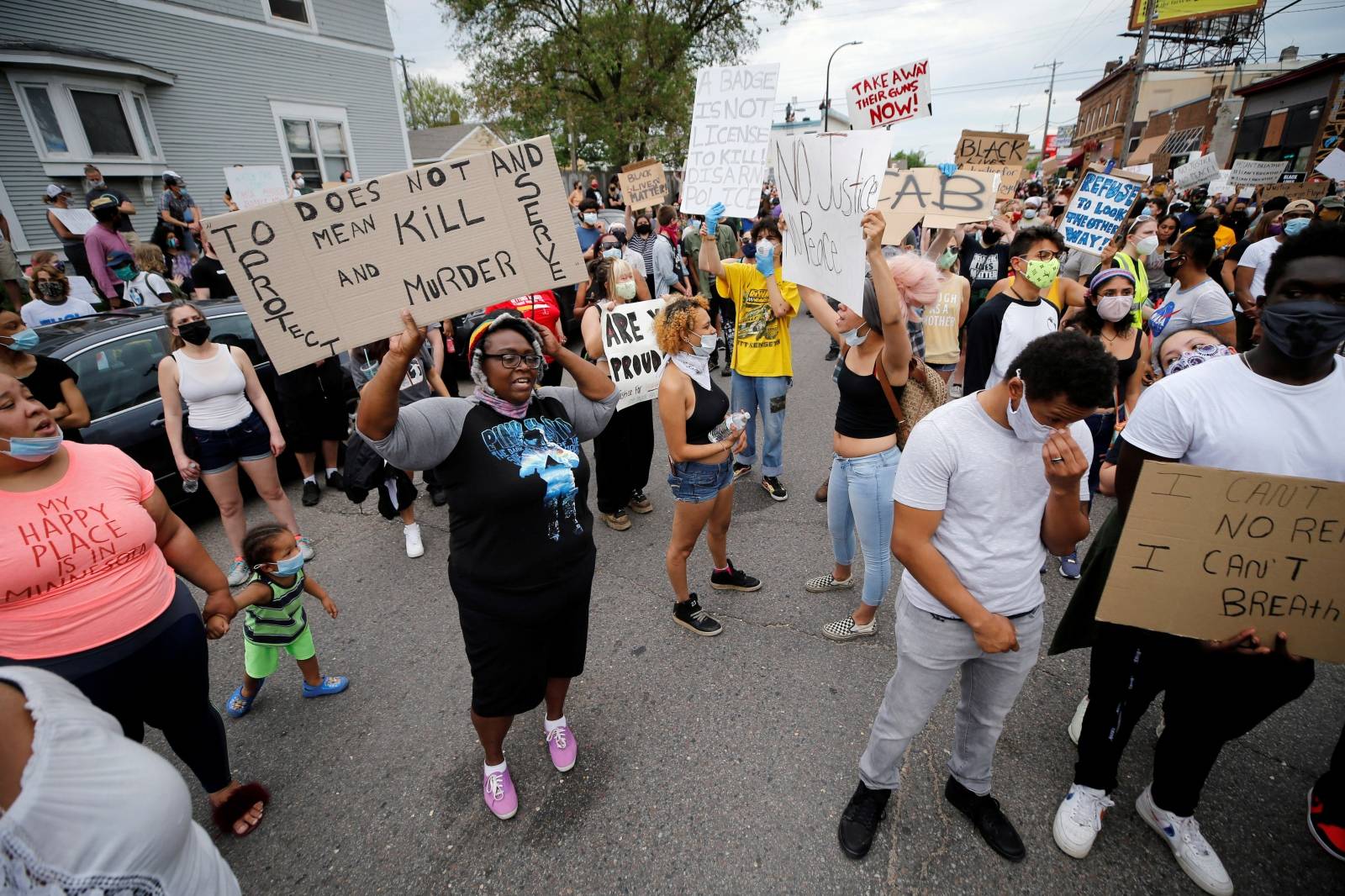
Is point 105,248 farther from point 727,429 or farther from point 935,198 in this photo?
point 935,198

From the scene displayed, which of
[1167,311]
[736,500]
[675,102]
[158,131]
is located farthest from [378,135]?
[1167,311]

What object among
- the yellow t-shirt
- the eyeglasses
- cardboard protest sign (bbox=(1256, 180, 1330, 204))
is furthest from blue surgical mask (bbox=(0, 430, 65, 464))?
cardboard protest sign (bbox=(1256, 180, 1330, 204))

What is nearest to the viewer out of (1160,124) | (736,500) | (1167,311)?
(1167,311)

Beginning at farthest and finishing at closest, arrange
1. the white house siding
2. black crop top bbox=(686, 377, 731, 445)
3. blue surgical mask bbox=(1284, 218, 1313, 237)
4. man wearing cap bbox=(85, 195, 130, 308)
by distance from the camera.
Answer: the white house siding < man wearing cap bbox=(85, 195, 130, 308) < blue surgical mask bbox=(1284, 218, 1313, 237) < black crop top bbox=(686, 377, 731, 445)

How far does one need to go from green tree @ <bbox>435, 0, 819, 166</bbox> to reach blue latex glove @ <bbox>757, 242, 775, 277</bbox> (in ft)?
77.8

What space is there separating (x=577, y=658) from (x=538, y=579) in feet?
1.87

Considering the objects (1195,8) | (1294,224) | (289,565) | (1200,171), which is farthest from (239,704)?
(1195,8)

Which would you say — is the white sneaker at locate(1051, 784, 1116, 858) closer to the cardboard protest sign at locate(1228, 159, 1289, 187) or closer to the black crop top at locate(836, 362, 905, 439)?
the black crop top at locate(836, 362, 905, 439)

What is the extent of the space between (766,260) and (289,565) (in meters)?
3.52

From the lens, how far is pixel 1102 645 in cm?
226

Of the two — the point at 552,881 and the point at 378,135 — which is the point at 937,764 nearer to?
the point at 552,881

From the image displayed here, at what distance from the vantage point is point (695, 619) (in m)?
3.59

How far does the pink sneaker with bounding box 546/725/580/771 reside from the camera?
2727 millimetres

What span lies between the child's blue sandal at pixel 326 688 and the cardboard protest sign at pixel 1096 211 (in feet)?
22.6
